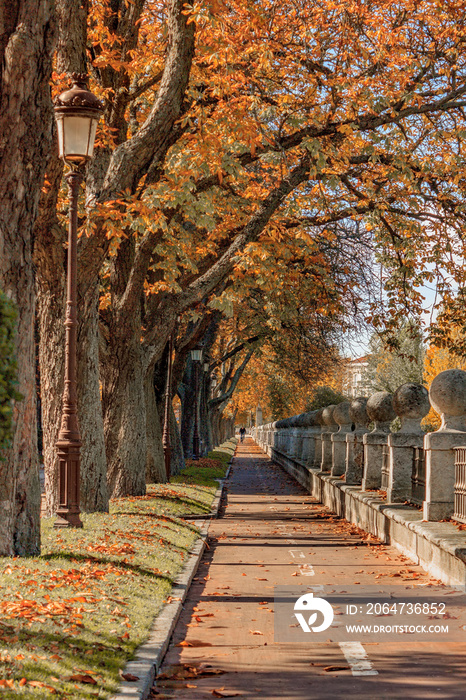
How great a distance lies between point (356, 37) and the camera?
49.6 ft

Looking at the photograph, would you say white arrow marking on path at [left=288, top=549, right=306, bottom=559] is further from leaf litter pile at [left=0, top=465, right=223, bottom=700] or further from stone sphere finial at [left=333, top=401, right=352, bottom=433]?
stone sphere finial at [left=333, top=401, right=352, bottom=433]

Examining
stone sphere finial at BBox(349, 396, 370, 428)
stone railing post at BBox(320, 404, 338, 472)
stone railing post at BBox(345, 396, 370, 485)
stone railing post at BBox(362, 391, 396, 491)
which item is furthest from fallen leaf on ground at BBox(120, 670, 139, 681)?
stone railing post at BBox(320, 404, 338, 472)

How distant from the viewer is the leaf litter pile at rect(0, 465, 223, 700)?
16.4ft

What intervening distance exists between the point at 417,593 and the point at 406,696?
3.57 m

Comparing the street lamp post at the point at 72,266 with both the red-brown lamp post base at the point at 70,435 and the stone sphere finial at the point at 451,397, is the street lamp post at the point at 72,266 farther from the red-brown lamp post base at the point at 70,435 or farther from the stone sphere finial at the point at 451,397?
the stone sphere finial at the point at 451,397

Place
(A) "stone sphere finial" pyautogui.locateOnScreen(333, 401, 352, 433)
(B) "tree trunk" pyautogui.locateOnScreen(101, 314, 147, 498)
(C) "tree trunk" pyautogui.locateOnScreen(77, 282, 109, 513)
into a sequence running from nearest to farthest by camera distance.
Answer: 1. (C) "tree trunk" pyautogui.locateOnScreen(77, 282, 109, 513)
2. (B) "tree trunk" pyautogui.locateOnScreen(101, 314, 147, 498)
3. (A) "stone sphere finial" pyautogui.locateOnScreen(333, 401, 352, 433)

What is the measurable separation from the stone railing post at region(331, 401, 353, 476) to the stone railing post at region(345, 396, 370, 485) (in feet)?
6.46

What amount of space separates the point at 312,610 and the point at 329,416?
1497cm

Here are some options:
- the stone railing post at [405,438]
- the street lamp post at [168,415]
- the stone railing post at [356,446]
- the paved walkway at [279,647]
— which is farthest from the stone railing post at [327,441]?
the stone railing post at [405,438]

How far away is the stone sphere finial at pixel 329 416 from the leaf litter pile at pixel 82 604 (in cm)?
1064

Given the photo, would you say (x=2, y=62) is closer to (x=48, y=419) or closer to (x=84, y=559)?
(x=84, y=559)

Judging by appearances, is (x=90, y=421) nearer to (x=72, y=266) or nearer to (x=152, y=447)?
(x=72, y=266)

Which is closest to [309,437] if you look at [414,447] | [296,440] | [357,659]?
[296,440]

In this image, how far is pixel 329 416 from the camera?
22.9m
